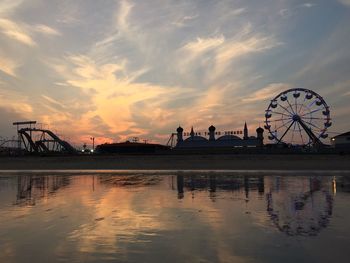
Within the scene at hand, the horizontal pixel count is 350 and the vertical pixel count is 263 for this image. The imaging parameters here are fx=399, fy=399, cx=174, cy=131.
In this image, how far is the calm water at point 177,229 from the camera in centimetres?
808

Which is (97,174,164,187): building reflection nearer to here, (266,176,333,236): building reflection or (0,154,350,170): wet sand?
(266,176,333,236): building reflection

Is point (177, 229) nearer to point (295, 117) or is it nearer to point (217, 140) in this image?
point (295, 117)

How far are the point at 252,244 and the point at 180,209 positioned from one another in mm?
5892

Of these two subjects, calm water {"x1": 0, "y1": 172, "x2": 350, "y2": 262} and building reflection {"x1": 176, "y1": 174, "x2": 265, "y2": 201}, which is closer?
calm water {"x1": 0, "y1": 172, "x2": 350, "y2": 262}

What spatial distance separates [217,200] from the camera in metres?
17.0

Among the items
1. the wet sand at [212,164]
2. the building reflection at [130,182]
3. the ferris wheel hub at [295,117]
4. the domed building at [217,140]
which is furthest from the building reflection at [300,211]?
the domed building at [217,140]

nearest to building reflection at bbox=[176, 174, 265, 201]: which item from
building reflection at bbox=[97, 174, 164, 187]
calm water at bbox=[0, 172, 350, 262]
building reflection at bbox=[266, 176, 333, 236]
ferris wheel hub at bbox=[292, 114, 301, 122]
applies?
building reflection at bbox=[266, 176, 333, 236]

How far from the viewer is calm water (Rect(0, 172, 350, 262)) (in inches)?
318

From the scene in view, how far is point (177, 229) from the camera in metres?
10.8

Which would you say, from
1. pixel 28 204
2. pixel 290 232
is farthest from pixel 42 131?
pixel 290 232

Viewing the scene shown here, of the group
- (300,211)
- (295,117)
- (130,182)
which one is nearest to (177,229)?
(300,211)

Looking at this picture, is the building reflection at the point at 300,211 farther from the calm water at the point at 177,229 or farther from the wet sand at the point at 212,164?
the wet sand at the point at 212,164

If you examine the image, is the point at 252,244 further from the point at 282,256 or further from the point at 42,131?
the point at 42,131

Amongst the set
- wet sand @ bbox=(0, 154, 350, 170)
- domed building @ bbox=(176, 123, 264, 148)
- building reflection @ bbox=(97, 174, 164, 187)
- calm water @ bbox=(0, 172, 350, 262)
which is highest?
domed building @ bbox=(176, 123, 264, 148)
